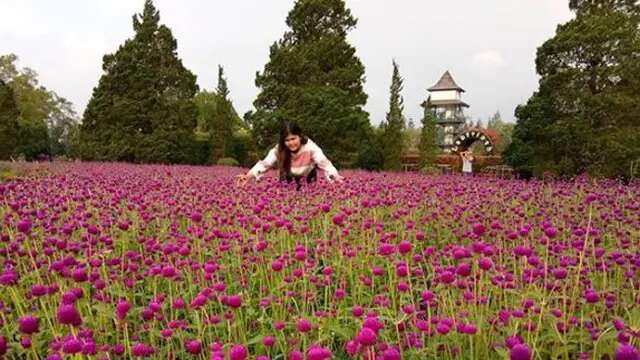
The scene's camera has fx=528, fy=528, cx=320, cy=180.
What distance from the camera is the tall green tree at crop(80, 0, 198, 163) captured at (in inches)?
1035

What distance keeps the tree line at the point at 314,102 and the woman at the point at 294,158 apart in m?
11.9

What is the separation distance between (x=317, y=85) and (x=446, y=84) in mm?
41220

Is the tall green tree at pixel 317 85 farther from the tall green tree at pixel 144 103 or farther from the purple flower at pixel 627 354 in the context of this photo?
the purple flower at pixel 627 354

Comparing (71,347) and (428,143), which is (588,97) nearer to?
(428,143)

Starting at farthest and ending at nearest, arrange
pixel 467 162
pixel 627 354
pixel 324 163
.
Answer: pixel 467 162
pixel 324 163
pixel 627 354

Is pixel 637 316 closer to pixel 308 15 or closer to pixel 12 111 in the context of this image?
pixel 308 15

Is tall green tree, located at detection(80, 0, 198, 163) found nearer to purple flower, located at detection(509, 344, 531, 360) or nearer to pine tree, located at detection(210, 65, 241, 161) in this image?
pine tree, located at detection(210, 65, 241, 161)

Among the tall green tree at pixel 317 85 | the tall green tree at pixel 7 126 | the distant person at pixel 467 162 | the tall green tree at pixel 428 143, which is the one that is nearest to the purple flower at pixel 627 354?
the tall green tree at pixel 317 85

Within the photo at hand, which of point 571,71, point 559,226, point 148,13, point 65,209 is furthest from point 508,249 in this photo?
point 148,13

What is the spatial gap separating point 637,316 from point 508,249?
179 centimetres

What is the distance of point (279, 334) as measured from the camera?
2.90 m

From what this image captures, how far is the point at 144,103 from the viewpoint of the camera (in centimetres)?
2655

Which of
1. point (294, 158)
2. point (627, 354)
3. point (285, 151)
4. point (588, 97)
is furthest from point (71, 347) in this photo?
point (588, 97)

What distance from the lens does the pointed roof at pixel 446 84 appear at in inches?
2451
